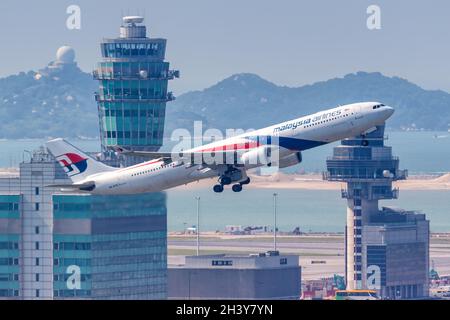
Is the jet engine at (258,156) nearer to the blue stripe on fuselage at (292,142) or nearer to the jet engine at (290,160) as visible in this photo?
the blue stripe on fuselage at (292,142)

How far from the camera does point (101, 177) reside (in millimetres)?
151125

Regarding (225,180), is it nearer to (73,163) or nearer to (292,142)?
(292,142)

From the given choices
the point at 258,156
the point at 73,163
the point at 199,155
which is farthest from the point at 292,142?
the point at 73,163

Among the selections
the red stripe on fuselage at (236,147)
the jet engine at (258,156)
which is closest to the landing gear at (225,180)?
the jet engine at (258,156)

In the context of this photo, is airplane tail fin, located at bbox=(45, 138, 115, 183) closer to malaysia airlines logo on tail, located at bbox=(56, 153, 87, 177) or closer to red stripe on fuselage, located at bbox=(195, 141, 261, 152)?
malaysia airlines logo on tail, located at bbox=(56, 153, 87, 177)

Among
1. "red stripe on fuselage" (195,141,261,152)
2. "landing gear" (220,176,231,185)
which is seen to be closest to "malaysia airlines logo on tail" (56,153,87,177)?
"red stripe on fuselage" (195,141,261,152)

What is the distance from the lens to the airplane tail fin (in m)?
157

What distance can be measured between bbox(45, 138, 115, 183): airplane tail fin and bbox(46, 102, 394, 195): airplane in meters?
3.82

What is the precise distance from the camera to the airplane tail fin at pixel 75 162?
15662 centimetres

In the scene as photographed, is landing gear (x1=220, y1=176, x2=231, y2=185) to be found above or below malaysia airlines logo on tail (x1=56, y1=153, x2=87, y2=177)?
below

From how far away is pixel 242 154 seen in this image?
128500 mm

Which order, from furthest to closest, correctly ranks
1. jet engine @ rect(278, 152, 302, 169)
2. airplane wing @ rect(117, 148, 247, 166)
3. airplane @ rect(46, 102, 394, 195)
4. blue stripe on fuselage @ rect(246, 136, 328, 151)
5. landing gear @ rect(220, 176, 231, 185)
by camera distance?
airplane wing @ rect(117, 148, 247, 166)
landing gear @ rect(220, 176, 231, 185)
jet engine @ rect(278, 152, 302, 169)
blue stripe on fuselage @ rect(246, 136, 328, 151)
airplane @ rect(46, 102, 394, 195)

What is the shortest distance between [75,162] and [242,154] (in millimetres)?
34425
